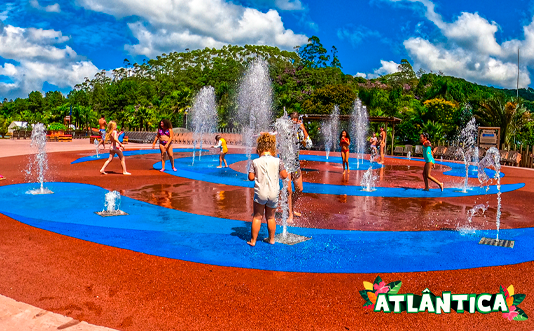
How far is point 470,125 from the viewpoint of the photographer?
29156 mm

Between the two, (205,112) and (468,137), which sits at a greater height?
(205,112)

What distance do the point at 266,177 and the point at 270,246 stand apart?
0.92m

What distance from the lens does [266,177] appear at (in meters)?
4.93

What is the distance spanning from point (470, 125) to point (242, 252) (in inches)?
1131

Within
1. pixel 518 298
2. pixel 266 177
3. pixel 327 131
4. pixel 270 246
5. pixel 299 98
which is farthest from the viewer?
pixel 299 98

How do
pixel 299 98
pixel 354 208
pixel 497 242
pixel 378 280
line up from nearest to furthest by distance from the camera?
pixel 378 280, pixel 497 242, pixel 354 208, pixel 299 98

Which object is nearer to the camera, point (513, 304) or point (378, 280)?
point (513, 304)

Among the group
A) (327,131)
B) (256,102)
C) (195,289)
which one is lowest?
(195,289)

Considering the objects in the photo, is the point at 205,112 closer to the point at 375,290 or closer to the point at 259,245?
the point at 259,245

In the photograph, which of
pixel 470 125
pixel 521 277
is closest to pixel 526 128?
pixel 470 125

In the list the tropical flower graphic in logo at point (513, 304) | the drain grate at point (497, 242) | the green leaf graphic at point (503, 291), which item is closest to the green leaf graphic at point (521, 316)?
the tropical flower graphic in logo at point (513, 304)

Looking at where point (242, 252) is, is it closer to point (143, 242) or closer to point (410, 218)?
point (143, 242)

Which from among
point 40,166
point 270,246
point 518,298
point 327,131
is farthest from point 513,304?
point 327,131

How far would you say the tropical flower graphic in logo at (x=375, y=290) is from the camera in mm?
3700
